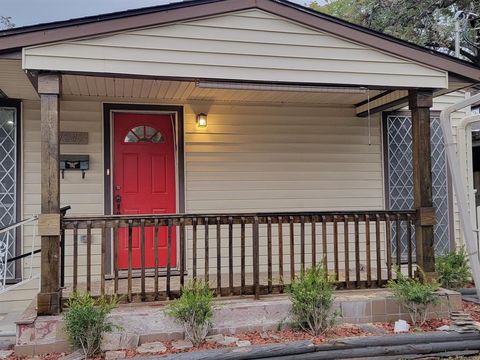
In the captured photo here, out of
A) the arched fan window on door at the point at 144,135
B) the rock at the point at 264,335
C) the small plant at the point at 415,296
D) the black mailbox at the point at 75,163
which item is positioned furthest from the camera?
the arched fan window on door at the point at 144,135

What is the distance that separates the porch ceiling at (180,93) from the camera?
4.36 metres

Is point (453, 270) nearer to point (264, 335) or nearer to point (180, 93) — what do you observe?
point (264, 335)

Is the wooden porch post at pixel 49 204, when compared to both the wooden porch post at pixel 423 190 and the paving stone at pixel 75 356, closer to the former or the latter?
the paving stone at pixel 75 356

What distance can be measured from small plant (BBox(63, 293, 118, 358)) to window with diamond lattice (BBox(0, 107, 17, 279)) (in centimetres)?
181

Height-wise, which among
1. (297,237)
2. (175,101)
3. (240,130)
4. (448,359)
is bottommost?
(448,359)

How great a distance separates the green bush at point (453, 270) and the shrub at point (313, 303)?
74.4 inches

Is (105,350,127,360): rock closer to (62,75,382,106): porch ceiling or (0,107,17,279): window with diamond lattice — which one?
(0,107,17,279): window with diamond lattice

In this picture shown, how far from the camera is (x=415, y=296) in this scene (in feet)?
12.7

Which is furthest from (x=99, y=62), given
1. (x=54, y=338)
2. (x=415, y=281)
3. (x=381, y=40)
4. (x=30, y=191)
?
(x=415, y=281)

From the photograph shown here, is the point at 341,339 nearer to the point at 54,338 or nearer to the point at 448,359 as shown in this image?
the point at 448,359

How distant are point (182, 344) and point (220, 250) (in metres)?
1.05

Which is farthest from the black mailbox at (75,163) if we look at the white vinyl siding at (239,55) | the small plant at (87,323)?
the small plant at (87,323)

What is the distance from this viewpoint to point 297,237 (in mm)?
5531

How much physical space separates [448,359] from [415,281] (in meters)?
0.86
